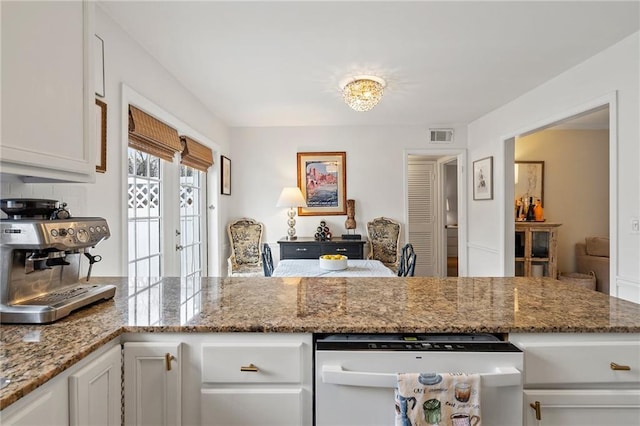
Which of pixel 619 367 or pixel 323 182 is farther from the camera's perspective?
pixel 323 182

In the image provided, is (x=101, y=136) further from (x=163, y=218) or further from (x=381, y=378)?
(x=381, y=378)

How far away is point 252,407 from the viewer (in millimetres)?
1009

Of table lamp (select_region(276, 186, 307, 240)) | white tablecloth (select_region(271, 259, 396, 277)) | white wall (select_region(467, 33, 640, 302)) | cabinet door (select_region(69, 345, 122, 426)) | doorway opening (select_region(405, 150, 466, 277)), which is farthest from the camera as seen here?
doorway opening (select_region(405, 150, 466, 277))

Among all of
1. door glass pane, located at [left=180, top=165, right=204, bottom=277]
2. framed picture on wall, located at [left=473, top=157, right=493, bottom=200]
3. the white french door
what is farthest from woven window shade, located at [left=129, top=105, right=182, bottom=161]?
framed picture on wall, located at [left=473, top=157, right=493, bottom=200]

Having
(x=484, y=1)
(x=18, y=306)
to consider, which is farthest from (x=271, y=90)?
(x=18, y=306)

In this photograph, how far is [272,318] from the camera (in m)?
1.09

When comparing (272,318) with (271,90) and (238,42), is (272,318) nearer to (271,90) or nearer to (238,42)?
(238,42)

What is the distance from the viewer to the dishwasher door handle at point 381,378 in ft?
3.04

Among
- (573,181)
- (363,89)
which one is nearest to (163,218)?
(363,89)

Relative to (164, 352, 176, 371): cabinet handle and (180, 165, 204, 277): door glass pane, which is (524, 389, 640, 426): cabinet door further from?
(180, 165, 204, 277): door glass pane

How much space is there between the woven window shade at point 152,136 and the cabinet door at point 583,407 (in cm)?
250

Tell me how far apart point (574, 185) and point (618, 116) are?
115 inches

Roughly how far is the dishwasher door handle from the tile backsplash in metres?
1.44

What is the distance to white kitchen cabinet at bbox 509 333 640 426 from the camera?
3.27ft
